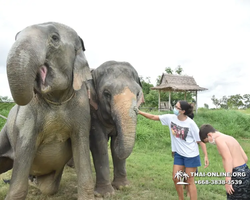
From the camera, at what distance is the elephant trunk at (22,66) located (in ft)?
6.26

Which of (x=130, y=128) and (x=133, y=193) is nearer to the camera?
(x=130, y=128)

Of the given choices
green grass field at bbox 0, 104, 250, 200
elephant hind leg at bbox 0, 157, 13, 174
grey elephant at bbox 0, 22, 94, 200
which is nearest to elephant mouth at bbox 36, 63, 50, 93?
grey elephant at bbox 0, 22, 94, 200

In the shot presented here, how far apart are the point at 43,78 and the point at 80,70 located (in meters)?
0.48

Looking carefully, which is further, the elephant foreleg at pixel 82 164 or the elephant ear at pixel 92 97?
the elephant ear at pixel 92 97

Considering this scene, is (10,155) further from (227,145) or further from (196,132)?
(227,145)

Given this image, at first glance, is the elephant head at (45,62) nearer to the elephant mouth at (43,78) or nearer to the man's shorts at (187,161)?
the elephant mouth at (43,78)

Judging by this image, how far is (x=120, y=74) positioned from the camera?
3.18m

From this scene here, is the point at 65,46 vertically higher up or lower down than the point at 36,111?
higher up

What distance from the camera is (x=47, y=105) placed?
2693 millimetres

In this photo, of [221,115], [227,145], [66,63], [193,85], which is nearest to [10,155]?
[66,63]

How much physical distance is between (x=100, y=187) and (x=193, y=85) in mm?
15206

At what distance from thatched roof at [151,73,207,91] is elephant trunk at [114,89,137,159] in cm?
1336

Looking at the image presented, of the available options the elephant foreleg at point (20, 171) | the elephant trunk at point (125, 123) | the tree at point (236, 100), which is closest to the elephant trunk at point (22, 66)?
the elephant foreleg at point (20, 171)

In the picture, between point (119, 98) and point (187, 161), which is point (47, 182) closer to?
point (119, 98)
